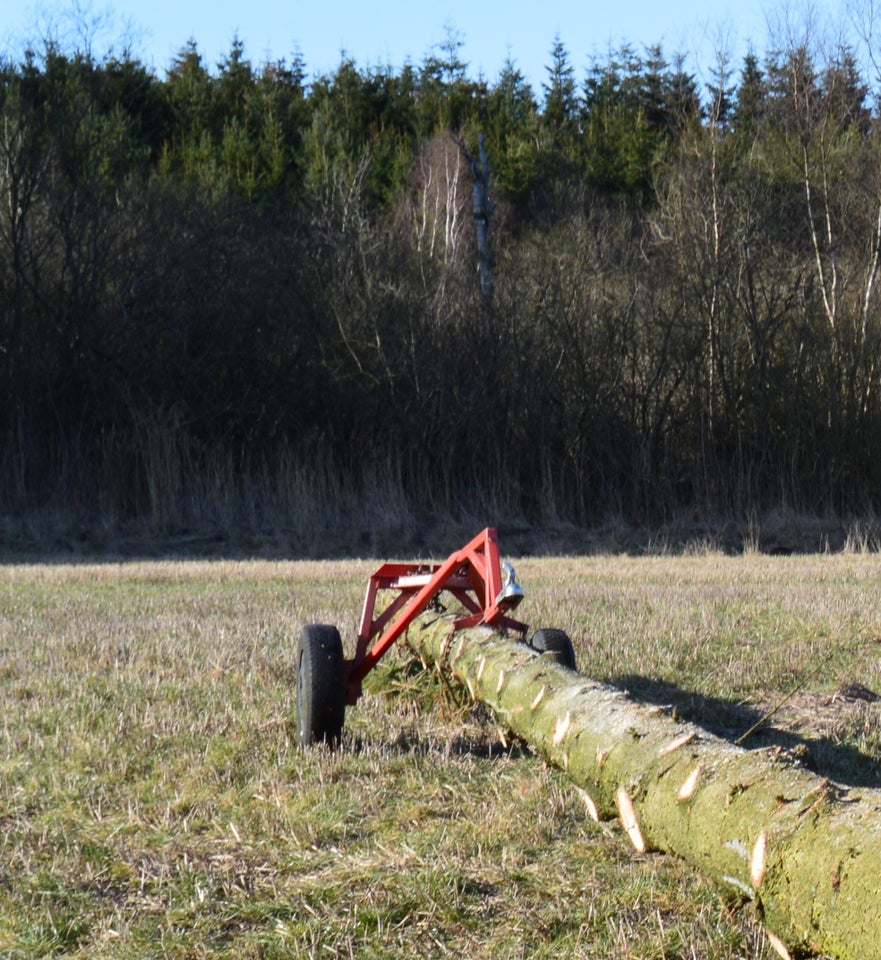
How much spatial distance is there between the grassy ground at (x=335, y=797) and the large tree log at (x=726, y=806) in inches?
7.5

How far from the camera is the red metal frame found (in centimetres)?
529

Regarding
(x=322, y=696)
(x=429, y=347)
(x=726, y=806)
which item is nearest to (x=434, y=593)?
(x=322, y=696)

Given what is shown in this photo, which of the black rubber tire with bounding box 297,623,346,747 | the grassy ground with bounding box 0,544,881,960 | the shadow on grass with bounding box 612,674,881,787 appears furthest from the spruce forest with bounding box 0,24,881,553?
the black rubber tire with bounding box 297,623,346,747

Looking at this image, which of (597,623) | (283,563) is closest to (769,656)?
(597,623)

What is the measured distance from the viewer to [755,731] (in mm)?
5625

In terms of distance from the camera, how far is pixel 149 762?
4840 millimetres

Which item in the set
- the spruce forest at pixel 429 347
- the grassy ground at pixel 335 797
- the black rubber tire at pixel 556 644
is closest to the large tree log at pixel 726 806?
the grassy ground at pixel 335 797

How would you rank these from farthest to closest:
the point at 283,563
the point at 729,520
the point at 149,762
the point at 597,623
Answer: the point at 729,520 → the point at 283,563 → the point at 597,623 → the point at 149,762

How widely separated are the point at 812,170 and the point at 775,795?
17.9m

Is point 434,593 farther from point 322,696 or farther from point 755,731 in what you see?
point 755,731

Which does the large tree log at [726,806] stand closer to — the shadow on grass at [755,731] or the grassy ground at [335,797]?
the grassy ground at [335,797]

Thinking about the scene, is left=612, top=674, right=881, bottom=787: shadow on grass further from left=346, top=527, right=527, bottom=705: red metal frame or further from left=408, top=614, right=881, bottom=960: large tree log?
left=346, top=527, right=527, bottom=705: red metal frame

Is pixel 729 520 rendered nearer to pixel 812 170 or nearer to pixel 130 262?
pixel 812 170

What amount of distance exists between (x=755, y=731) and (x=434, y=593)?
1641 mm
